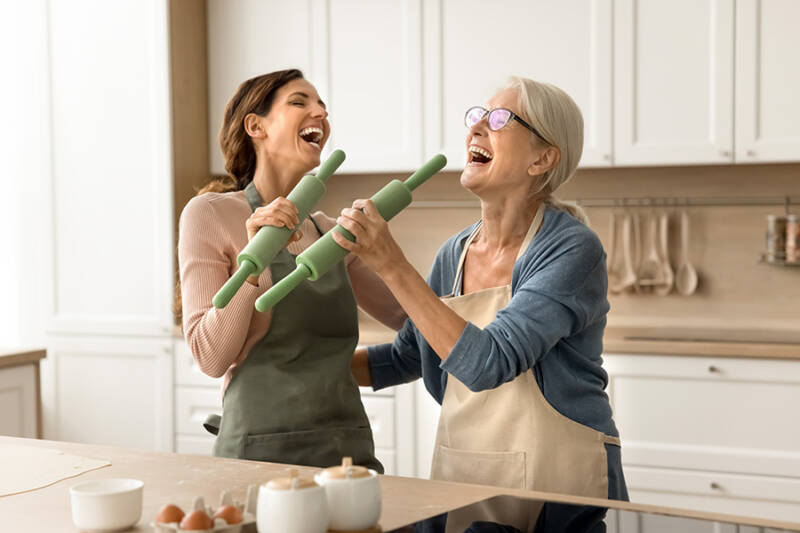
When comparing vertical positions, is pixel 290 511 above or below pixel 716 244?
below

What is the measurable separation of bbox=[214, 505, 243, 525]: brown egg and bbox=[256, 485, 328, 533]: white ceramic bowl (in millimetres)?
71

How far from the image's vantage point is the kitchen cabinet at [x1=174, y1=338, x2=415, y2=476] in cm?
351

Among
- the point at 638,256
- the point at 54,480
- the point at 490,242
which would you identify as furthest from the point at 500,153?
the point at 638,256

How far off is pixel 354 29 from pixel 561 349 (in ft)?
7.83

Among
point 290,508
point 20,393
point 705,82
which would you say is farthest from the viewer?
point 705,82

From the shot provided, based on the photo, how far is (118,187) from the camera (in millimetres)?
3883

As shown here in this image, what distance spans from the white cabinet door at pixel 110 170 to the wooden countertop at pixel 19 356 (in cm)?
58

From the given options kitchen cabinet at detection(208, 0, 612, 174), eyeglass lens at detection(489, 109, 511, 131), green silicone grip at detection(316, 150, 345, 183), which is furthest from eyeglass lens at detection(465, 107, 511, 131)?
kitchen cabinet at detection(208, 0, 612, 174)

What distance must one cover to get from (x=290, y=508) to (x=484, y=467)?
646 mm

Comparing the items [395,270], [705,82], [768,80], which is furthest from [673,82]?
[395,270]

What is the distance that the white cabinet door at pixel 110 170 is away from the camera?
3824 mm

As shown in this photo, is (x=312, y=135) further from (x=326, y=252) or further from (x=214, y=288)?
(x=326, y=252)

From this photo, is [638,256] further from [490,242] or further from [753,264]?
[490,242]

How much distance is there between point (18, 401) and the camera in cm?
327
